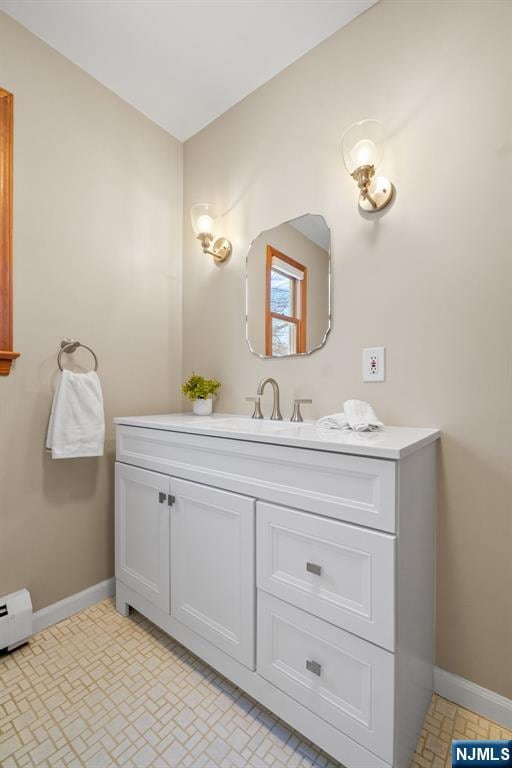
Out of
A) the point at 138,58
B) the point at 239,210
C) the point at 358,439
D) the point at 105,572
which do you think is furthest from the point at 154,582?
the point at 138,58

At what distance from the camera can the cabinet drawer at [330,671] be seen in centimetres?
88

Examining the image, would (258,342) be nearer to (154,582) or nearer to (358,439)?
(358,439)

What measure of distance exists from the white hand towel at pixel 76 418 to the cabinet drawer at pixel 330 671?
98cm

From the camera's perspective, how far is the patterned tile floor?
1027 mm

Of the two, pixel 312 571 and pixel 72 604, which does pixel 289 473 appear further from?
pixel 72 604

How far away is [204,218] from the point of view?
6.23 ft

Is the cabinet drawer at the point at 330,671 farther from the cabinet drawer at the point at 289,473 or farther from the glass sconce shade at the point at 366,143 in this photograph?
the glass sconce shade at the point at 366,143

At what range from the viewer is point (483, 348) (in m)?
1.17

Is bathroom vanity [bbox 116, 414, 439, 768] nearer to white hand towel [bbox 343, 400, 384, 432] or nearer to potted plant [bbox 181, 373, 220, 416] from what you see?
white hand towel [bbox 343, 400, 384, 432]

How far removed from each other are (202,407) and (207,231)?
91 centimetres

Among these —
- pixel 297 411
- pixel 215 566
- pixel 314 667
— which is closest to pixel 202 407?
pixel 297 411

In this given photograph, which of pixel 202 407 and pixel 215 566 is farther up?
pixel 202 407

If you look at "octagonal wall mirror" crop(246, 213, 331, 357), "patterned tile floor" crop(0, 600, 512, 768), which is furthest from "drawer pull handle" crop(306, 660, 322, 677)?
"octagonal wall mirror" crop(246, 213, 331, 357)

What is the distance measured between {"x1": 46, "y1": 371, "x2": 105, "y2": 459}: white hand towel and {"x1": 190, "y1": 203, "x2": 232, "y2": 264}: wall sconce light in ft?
2.86
